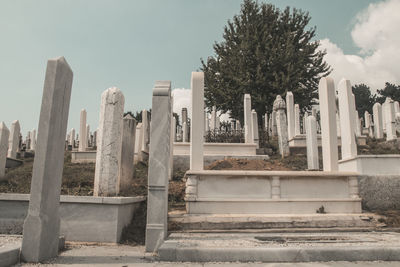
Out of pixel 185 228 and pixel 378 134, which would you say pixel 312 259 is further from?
pixel 378 134

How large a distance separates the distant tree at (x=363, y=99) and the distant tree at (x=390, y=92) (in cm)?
202

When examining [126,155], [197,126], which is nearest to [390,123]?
[197,126]

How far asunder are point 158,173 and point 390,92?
54472 millimetres

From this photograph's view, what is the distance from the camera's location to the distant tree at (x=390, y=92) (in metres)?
45.5

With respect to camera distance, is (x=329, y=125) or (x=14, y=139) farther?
(x=14, y=139)

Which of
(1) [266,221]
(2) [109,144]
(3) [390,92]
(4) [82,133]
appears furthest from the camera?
(3) [390,92]

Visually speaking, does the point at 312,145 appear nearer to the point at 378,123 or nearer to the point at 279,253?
the point at 279,253

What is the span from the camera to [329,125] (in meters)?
7.55

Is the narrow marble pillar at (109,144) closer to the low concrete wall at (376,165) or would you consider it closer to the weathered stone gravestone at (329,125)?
the weathered stone gravestone at (329,125)

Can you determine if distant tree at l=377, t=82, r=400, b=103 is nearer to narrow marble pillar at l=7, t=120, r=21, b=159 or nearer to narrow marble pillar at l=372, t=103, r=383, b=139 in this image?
narrow marble pillar at l=372, t=103, r=383, b=139

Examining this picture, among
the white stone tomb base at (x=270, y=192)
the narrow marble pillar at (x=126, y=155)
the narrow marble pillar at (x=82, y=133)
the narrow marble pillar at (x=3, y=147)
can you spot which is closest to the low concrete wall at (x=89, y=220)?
the narrow marble pillar at (x=126, y=155)

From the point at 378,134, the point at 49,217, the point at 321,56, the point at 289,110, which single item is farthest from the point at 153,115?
the point at 321,56

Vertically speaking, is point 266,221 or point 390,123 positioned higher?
point 390,123

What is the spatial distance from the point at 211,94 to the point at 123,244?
20330 mm
